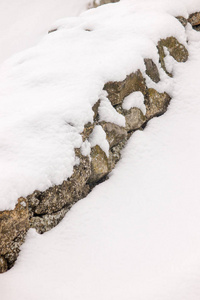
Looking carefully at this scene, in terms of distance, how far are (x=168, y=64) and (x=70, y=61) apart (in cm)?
234

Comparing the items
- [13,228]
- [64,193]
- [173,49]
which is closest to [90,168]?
[64,193]

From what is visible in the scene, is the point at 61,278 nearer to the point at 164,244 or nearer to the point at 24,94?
the point at 164,244

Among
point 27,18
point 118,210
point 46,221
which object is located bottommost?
point 118,210

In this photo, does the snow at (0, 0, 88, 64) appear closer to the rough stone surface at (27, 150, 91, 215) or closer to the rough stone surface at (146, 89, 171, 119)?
the rough stone surface at (146, 89, 171, 119)

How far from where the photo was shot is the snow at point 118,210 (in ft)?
10.6

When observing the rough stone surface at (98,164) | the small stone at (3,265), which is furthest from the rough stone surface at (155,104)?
the small stone at (3,265)

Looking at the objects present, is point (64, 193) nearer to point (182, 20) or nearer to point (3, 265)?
point (3, 265)

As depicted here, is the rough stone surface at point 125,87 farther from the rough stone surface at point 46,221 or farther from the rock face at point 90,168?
the rough stone surface at point 46,221

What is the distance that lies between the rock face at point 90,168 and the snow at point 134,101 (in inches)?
2.6

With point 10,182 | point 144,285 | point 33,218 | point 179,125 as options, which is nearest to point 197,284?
point 144,285

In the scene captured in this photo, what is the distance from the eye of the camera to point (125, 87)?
17.8 ft

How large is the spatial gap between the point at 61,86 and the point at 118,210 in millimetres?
2356

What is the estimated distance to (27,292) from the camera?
3117 millimetres

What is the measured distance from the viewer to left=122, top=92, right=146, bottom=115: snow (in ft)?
17.9
